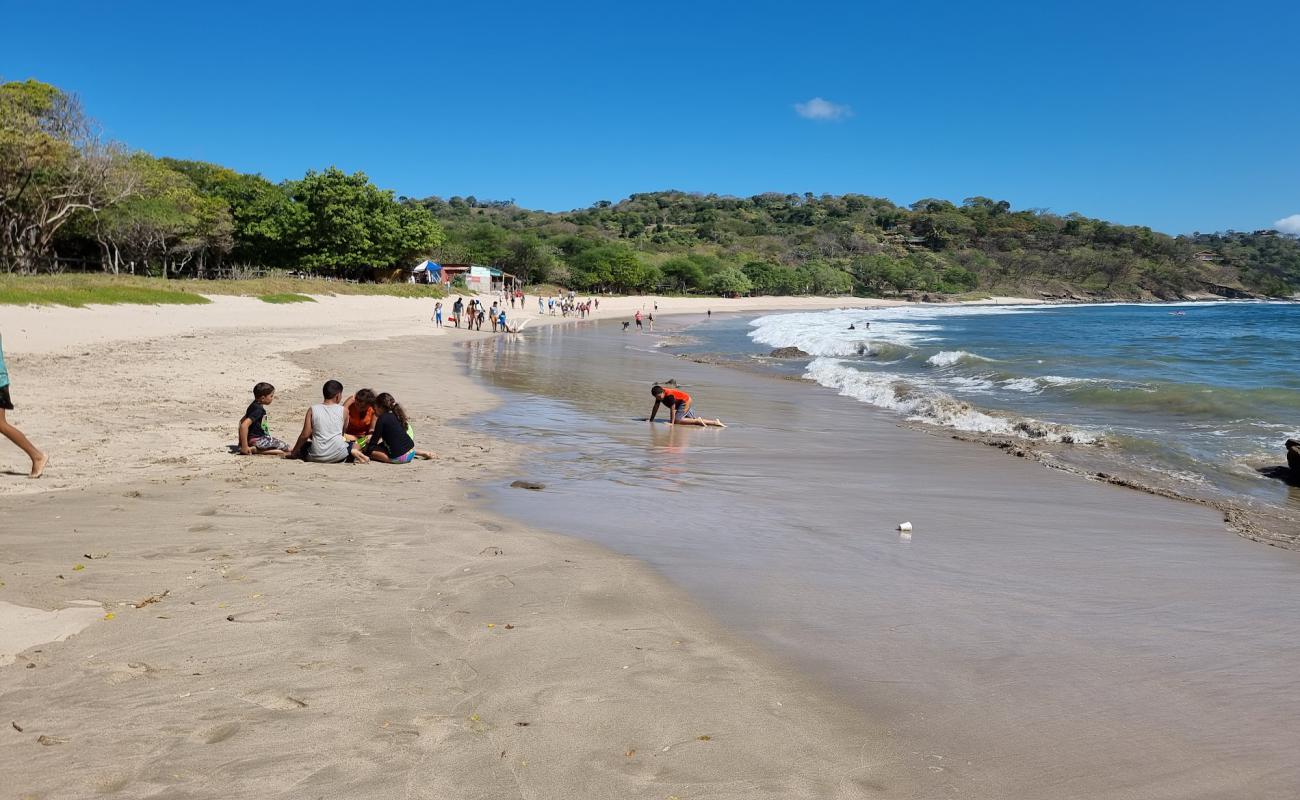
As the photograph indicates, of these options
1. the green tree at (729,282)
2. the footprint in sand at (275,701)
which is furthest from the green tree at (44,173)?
the green tree at (729,282)

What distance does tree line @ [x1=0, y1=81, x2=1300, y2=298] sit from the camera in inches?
1710

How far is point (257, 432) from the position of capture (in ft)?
28.6

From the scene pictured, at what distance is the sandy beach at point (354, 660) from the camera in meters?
2.98

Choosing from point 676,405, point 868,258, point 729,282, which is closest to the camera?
point 676,405

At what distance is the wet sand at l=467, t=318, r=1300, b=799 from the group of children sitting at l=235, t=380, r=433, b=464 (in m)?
1.67

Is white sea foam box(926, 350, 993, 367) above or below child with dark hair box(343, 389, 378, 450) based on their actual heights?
above

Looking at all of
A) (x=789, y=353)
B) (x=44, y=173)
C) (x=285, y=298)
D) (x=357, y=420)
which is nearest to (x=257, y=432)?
(x=357, y=420)

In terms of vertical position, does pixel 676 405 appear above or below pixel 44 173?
below

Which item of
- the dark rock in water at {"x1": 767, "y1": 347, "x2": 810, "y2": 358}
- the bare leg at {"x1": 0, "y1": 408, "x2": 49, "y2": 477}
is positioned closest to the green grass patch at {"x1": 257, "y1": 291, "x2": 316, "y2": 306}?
the dark rock in water at {"x1": 767, "y1": 347, "x2": 810, "y2": 358}

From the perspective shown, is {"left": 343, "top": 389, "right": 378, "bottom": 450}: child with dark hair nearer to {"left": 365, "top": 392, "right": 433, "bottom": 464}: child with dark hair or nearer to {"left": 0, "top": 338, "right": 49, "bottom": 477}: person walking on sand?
{"left": 365, "top": 392, "right": 433, "bottom": 464}: child with dark hair

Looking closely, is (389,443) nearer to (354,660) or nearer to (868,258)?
(354,660)

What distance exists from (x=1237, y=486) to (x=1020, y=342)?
31218 mm

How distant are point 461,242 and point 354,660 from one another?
3751 inches

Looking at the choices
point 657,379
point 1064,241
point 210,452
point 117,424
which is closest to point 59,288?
point 657,379
